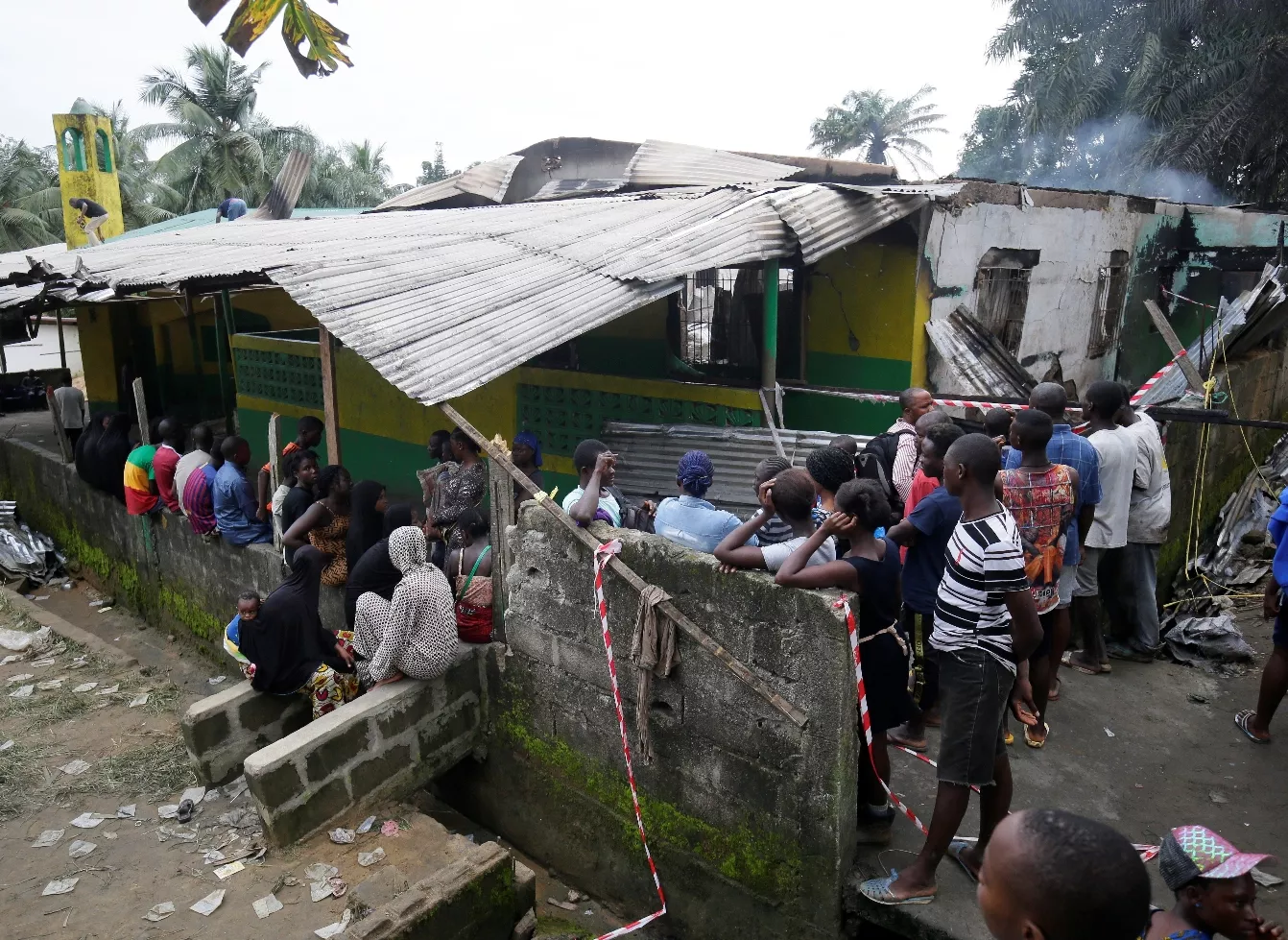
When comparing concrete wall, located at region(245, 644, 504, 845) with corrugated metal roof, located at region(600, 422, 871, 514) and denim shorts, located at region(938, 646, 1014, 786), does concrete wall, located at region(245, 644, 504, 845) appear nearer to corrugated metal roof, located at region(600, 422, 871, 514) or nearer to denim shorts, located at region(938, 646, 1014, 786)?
corrugated metal roof, located at region(600, 422, 871, 514)

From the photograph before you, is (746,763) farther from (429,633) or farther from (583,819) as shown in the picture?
(429,633)

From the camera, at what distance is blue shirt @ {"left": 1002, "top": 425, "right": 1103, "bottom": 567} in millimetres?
4672

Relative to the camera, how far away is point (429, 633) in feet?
16.5

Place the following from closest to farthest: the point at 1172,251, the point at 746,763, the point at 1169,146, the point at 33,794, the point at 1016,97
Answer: the point at 746,763 → the point at 33,794 → the point at 1172,251 → the point at 1169,146 → the point at 1016,97

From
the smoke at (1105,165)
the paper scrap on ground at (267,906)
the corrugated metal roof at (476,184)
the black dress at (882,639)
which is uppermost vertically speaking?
the smoke at (1105,165)

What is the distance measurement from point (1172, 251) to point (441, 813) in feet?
37.1

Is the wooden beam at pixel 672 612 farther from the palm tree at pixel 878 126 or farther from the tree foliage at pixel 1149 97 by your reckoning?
the palm tree at pixel 878 126

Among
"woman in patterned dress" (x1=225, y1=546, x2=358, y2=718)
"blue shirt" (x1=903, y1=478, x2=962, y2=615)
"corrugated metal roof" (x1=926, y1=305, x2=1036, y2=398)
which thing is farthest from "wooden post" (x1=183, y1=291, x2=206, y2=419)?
"blue shirt" (x1=903, y1=478, x2=962, y2=615)

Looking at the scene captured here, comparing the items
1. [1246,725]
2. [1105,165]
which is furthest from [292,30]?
[1105,165]

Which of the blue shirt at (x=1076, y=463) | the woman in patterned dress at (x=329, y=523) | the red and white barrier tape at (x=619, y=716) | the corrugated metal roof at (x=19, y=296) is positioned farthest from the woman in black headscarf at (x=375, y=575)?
the corrugated metal roof at (x=19, y=296)

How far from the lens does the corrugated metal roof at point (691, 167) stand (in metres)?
11.4

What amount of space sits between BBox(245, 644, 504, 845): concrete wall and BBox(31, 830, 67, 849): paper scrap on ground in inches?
70.0

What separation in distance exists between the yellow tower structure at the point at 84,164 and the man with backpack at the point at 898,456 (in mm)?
14216

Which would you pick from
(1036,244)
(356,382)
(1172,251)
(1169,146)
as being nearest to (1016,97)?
(1169,146)
